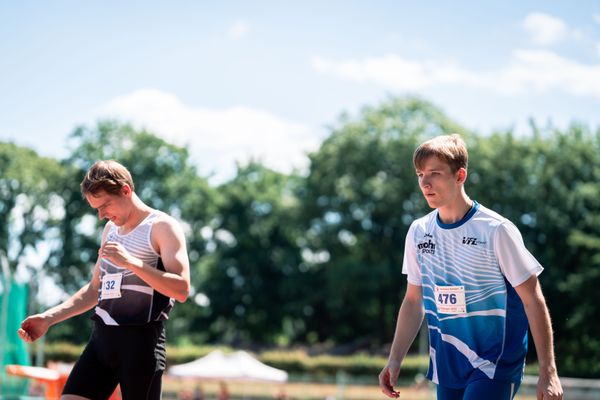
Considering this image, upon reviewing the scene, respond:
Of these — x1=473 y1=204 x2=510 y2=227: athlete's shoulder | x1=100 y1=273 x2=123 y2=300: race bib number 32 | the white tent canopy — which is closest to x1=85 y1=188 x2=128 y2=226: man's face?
x1=100 y1=273 x2=123 y2=300: race bib number 32

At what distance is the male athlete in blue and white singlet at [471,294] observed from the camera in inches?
162

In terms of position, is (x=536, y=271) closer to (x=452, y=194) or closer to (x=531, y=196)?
→ (x=452, y=194)

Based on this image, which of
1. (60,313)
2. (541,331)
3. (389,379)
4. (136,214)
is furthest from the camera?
(60,313)

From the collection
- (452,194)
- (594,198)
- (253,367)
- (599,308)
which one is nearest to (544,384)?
(452,194)

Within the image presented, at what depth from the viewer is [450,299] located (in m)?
4.33

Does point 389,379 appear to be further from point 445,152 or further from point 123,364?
point 123,364

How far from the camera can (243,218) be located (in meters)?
63.2

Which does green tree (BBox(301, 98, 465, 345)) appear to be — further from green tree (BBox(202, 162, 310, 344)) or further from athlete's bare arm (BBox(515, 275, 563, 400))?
athlete's bare arm (BBox(515, 275, 563, 400))

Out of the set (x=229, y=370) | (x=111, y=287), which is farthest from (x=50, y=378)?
(x=229, y=370)

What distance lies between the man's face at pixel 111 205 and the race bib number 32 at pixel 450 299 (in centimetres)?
170

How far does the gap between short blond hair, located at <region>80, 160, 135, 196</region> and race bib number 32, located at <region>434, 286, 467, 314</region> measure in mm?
1666

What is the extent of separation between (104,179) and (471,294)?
6.33 ft

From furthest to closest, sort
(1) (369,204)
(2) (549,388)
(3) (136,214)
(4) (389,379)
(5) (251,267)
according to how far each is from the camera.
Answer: (5) (251,267), (1) (369,204), (3) (136,214), (4) (389,379), (2) (549,388)

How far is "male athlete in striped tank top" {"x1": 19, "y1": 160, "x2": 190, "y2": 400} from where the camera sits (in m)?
4.63
